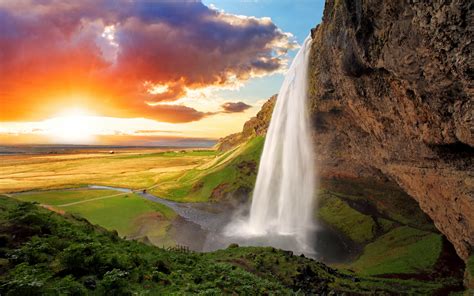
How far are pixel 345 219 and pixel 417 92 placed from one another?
103ft

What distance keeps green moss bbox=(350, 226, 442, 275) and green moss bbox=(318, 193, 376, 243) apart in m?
2.93

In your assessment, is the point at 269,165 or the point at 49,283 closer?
the point at 49,283

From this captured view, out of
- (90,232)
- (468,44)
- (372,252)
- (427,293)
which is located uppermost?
(468,44)

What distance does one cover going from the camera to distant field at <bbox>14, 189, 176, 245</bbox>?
5078 centimetres

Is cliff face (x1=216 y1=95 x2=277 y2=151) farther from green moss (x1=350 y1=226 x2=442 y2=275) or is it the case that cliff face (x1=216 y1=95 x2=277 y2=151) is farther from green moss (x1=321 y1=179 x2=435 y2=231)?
green moss (x1=350 y1=226 x2=442 y2=275)

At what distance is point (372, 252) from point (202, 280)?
105 feet

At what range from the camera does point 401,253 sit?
35875 millimetres

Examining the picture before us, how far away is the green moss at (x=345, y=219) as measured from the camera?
46.2 metres

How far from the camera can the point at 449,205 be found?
28.5 meters

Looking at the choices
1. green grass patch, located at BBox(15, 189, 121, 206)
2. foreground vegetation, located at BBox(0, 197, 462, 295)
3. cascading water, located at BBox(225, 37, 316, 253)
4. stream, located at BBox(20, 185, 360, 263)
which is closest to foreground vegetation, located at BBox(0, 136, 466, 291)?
green grass patch, located at BBox(15, 189, 121, 206)

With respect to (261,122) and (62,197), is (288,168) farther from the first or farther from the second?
(261,122)

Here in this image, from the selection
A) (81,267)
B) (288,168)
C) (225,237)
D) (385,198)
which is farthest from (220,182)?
(81,267)

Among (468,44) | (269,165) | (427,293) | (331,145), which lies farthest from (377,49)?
(269,165)

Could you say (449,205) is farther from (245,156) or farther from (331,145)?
(245,156)
